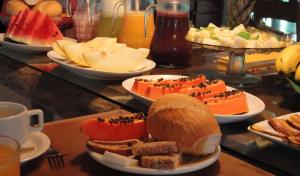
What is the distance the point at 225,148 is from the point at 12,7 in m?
1.45

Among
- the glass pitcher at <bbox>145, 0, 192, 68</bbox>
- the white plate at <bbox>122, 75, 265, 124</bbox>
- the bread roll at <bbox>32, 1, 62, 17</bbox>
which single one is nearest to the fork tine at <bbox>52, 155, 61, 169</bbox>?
the white plate at <bbox>122, 75, 265, 124</bbox>

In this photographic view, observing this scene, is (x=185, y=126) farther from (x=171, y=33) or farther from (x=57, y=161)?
(x=171, y=33)

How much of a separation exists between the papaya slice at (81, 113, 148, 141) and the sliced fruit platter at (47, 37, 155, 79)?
0.55 metres

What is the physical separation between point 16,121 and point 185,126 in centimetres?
27

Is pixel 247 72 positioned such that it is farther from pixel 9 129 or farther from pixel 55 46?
pixel 9 129

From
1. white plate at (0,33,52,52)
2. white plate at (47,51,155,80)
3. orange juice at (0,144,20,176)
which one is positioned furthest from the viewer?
white plate at (0,33,52,52)

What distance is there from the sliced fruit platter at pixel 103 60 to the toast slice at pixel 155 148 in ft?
2.08

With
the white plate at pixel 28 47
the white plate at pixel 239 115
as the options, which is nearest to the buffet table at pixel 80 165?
the white plate at pixel 239 115

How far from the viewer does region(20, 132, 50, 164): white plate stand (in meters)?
0.82

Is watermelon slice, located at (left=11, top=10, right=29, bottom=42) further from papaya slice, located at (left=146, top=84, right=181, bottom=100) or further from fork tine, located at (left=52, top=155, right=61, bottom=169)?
fork tine, located at (left=52, top=155, right=61, bottom=169)

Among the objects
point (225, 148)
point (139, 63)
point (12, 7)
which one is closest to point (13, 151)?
point (225, 148)

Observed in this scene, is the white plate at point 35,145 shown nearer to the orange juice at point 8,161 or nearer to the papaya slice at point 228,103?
the orange juice at point 8,161

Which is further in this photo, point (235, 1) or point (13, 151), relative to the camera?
point (235, 1)

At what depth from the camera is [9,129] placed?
2.64 ft
